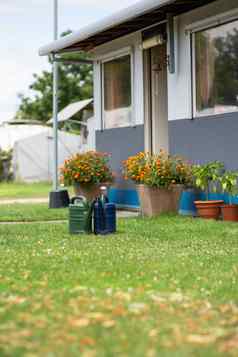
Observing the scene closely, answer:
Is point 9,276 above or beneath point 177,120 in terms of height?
beneath

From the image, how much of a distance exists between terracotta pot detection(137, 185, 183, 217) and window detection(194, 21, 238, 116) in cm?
135

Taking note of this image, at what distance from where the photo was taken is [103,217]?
11.5m

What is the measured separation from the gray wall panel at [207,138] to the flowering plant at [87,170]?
5.95 ft

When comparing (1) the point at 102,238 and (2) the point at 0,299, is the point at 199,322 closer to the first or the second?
(2) the point at 0,299

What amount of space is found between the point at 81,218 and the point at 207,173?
2.74 m

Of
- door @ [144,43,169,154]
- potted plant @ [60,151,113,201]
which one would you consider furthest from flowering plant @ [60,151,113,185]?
door @ [144,43,169,154]

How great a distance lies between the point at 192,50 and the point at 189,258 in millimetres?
6273

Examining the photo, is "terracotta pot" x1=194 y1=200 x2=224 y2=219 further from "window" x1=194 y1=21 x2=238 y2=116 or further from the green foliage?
the green foliage

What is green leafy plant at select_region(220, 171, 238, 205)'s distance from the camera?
42.4 feet

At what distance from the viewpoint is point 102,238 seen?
433 inches

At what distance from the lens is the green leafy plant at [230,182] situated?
1294cm

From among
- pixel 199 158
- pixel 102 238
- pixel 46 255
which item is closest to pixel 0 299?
pixel 46 255

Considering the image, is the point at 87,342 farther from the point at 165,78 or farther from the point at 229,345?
the point at 165,78

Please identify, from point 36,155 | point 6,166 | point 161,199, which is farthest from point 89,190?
point 6,166
